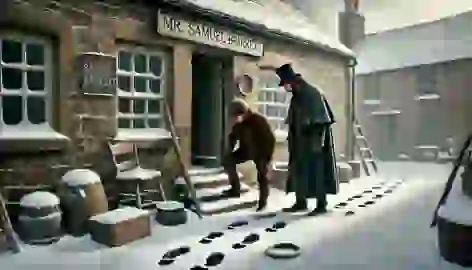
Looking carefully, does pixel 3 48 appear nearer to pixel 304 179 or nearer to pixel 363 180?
pixel 304 179

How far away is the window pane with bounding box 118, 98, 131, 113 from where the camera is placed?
22.2 ft

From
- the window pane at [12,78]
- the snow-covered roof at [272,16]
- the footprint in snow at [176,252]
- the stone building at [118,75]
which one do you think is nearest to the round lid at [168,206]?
the stone building at [118,75]

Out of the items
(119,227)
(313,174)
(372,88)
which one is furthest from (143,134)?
(372,88)

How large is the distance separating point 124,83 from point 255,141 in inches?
84.5

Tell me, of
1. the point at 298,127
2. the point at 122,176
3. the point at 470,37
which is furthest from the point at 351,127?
the point at 470,37

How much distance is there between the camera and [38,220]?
494 centimetres

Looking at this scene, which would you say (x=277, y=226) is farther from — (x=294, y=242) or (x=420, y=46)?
(x=420, y=46)

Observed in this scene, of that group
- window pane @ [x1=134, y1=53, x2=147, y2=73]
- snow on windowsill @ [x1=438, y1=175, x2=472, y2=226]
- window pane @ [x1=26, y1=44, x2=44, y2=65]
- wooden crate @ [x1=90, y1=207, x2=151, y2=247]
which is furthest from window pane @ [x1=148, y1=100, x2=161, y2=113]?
snow on windowsill @ [x1=438, y1=175, x2=472, y2=226]

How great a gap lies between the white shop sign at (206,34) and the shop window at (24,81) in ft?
5.76

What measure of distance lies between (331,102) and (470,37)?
12.2 meters

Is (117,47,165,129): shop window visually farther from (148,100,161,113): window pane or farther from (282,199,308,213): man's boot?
(282,199,308,213): man's boot

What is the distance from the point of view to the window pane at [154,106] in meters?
7.13

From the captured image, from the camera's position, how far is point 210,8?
7.42 metres

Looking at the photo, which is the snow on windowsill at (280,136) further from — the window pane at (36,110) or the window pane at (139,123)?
the window pane at (36,110)
